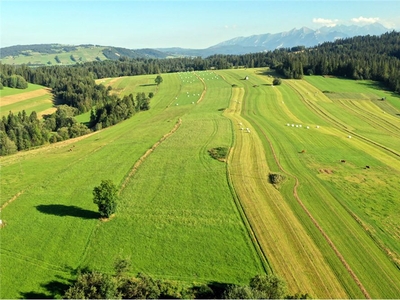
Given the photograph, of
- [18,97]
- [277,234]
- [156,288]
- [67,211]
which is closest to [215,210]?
[277,234]

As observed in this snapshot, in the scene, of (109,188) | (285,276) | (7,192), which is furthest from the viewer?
(7,192)

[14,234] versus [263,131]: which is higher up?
[263,131]

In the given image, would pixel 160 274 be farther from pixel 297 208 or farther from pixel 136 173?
pixel 136 173

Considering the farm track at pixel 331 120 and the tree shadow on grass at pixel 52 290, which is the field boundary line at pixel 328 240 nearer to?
the tree shadow on grass at pixel 52 290

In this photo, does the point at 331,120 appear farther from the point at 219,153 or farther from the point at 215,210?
the point at 215,210

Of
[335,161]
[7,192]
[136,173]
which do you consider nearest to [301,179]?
[335,161]

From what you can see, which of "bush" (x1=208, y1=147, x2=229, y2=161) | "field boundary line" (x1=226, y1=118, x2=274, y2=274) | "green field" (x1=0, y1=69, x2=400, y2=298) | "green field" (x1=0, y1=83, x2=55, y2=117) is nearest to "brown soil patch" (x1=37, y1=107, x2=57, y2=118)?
"green field" (x1=0, y1=83, x2=55, y2=117)

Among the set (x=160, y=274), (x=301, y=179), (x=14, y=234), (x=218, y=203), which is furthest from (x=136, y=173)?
(x=301, y=179)

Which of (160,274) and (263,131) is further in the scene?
(263,131)

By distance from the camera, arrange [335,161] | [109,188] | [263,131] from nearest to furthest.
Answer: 1. [109,188]
2. [335,161]
3. [263,131]

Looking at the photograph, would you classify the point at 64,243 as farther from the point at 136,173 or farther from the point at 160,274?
the point at 136,173
